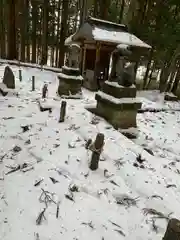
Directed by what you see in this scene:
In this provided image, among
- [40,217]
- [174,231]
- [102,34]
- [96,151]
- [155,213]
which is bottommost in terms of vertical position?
[155,213]

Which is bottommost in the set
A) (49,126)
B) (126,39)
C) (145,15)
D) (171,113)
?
(171,113)

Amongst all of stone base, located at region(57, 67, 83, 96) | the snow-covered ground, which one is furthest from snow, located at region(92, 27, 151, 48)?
the snow-covered ground

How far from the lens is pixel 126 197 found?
13.1ft

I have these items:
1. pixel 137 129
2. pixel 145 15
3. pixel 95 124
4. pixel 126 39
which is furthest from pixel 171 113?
pixel 145 15

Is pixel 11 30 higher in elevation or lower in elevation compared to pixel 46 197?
higher

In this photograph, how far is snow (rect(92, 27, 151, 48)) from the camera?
12.6 m

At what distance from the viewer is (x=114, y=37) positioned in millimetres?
13375

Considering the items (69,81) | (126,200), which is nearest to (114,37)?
(69,81)

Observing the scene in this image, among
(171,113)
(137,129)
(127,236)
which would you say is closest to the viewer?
(127,236)

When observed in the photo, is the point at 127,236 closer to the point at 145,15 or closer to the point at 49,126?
the point at 49,126

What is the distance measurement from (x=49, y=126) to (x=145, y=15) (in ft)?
55.7

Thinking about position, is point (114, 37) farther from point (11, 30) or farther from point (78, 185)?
point (78, 185)

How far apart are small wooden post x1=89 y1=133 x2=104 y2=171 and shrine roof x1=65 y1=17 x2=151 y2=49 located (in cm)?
922

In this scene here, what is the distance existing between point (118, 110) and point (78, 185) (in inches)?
151
